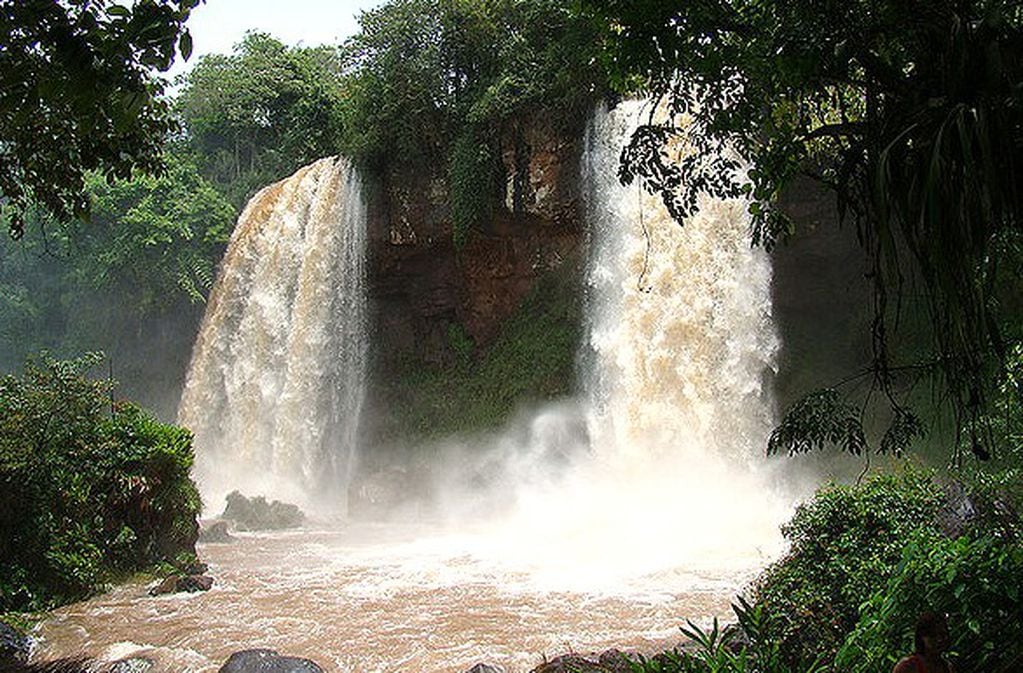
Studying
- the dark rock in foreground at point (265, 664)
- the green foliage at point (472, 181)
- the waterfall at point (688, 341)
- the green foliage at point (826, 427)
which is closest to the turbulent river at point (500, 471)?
the waterfall at point (688, 341)

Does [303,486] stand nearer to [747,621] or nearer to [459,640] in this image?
[459,640]

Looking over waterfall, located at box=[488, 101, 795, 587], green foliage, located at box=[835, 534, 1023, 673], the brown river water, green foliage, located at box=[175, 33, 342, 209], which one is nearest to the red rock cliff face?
waterfall, located at box=[488, 101, 795, 587]

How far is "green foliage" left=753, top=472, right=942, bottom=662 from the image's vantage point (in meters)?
6.04

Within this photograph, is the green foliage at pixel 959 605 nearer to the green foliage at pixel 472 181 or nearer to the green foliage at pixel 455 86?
the green foliage at pixel 455 86

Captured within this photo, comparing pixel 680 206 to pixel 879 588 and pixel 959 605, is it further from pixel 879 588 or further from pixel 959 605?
pixel 879 588

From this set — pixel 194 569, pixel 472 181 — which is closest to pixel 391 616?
pixel 194 569

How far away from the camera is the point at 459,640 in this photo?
26.8 feet

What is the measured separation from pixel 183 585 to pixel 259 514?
6606mm

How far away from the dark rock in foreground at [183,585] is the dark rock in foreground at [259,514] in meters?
6.19

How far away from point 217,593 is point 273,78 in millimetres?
22157

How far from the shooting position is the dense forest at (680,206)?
3.22 meters

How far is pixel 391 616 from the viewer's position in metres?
9.16

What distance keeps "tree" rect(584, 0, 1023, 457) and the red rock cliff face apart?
12873 millimetres

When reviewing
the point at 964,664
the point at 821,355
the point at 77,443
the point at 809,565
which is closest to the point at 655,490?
the point at 821,355
